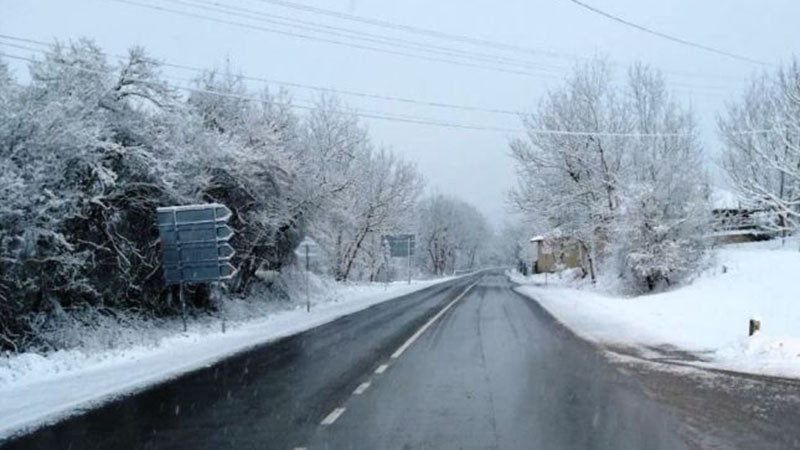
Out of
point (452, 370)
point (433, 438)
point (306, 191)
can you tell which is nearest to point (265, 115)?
point (306, 191)

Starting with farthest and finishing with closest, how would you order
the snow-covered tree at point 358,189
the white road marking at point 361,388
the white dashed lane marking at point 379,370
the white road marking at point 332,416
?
the snow-covered tree at point 358,189, the white road marking at point 361,388, the white dashed lane marking at point 379,370, the white road marking at point 332,416

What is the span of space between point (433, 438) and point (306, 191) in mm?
25088

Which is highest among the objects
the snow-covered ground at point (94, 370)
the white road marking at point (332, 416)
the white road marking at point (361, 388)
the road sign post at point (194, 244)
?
the road sign post at point (194, 244)

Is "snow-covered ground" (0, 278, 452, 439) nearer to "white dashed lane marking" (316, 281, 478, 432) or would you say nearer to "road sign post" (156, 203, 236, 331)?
"road sign post" (156, 203, 236, 331)

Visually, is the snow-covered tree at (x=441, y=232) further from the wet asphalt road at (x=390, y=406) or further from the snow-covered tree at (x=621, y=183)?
the wet asphalt road at (x=390, y=406)

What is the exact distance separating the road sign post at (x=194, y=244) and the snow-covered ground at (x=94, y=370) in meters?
1.68

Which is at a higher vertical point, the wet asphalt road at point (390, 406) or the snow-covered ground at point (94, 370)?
the wet asphalt road at point (390, 406)

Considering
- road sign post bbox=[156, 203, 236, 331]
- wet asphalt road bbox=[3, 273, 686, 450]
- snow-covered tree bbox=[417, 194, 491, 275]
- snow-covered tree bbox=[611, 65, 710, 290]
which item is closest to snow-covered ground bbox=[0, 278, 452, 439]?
wet asphalt road bbox=[3, 273, 686, 450]

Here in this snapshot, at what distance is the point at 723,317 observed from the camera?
65.6 ft

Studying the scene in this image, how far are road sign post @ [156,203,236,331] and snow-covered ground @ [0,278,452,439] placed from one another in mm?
1680

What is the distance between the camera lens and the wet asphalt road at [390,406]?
7711 millimetres

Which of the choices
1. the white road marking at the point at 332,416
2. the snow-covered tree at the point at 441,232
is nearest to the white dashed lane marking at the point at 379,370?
the white road marking at the point at 332,416

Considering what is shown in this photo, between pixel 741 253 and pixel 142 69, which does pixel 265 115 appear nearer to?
pixel 142 69

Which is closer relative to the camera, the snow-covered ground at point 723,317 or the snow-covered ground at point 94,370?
the snow-covered ground at point 94,370
